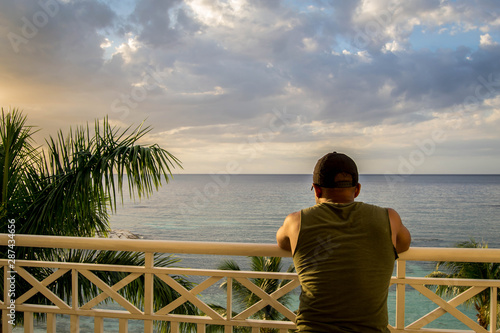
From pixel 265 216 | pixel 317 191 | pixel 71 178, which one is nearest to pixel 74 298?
pixel 317 191

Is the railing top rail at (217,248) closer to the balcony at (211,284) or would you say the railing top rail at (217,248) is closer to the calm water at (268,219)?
the balcony at (211,284)

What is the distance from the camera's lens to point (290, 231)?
147 centimetres

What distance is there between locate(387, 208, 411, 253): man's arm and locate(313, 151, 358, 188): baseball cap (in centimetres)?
20

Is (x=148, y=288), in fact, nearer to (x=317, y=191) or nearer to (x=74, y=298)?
(x=74, y=298)

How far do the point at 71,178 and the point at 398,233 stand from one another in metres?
3.34

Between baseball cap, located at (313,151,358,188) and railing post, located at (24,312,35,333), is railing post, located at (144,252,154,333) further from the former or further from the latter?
baseball cap, located at (313,151,358,188)

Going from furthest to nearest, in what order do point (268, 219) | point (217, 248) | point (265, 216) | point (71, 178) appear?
point (265, 216), point (268, 219), point (71, 178), point (217, 248)

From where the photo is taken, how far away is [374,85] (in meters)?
37.1

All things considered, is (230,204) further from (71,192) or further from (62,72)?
(71,192)

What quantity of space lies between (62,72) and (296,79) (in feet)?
89.3

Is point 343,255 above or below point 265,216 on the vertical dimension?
above

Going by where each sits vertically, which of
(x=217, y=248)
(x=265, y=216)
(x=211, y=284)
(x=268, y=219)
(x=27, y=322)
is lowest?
(x=268, y=219)

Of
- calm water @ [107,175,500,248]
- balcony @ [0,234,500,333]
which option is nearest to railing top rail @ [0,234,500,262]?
balcony @ [0,234,500,333]

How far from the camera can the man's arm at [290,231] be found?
1.45 metres
